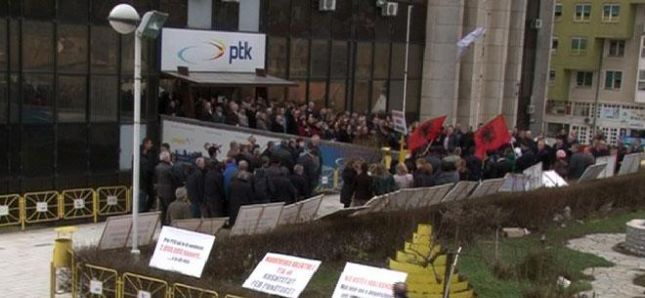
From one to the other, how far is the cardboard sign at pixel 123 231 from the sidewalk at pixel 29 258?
0.37 metres

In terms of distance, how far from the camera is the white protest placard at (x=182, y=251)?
11836mm

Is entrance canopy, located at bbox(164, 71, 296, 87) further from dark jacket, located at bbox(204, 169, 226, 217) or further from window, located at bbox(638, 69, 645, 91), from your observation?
window, located at bbox(638, 69, 645, 91)

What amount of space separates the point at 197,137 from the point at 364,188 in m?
6.99

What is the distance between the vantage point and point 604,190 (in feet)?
73.4

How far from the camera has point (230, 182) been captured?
658 inches

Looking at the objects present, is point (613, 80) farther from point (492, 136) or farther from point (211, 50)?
point (492, 136)

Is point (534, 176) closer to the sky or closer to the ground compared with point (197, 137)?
closer to the ground

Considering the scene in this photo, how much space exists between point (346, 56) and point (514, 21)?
1263cm

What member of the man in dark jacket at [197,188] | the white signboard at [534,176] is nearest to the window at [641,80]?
the white signboard at [534,176]

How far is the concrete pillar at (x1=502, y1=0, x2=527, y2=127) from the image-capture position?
43406 mm

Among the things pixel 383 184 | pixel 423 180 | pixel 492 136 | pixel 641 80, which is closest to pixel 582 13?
pixel 641 80

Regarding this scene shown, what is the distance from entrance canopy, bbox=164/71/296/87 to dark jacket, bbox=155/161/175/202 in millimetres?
8642

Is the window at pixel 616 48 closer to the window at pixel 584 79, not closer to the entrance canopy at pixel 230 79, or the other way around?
the window at pixel 584 79

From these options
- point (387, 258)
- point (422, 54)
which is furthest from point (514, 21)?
point (387, 258)
